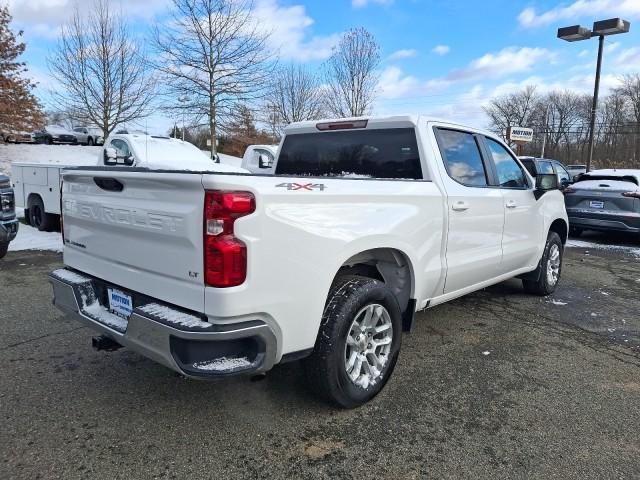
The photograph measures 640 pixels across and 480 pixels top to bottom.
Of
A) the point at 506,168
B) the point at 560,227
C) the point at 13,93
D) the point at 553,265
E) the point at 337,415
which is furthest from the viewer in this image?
the point at 13,93

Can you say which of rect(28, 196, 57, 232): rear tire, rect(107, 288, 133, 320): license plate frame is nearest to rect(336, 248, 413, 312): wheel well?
rect(107, 288, 133, 320): license plate frame

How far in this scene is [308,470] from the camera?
249 centimetres

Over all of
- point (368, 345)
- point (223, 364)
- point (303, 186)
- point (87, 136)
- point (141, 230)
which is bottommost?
point (368, 345)

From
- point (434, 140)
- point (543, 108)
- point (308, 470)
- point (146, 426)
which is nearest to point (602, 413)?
point (308, 470)

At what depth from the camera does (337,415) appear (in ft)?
9.91

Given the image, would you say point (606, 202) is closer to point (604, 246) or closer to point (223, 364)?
point (604, 246)

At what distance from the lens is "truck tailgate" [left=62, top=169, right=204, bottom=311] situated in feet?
7.75

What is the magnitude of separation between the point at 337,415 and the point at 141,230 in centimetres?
160

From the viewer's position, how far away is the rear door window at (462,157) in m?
3.99

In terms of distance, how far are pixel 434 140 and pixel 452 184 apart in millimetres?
373

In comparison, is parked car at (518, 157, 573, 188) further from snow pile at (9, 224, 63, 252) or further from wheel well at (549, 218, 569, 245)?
snow pile at (9, 224, 63, 252)

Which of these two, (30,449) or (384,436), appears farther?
(384,436)

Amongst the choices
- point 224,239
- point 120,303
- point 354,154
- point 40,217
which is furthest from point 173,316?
point 40,217

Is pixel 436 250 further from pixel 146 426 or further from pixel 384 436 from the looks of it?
pixel 146 426
